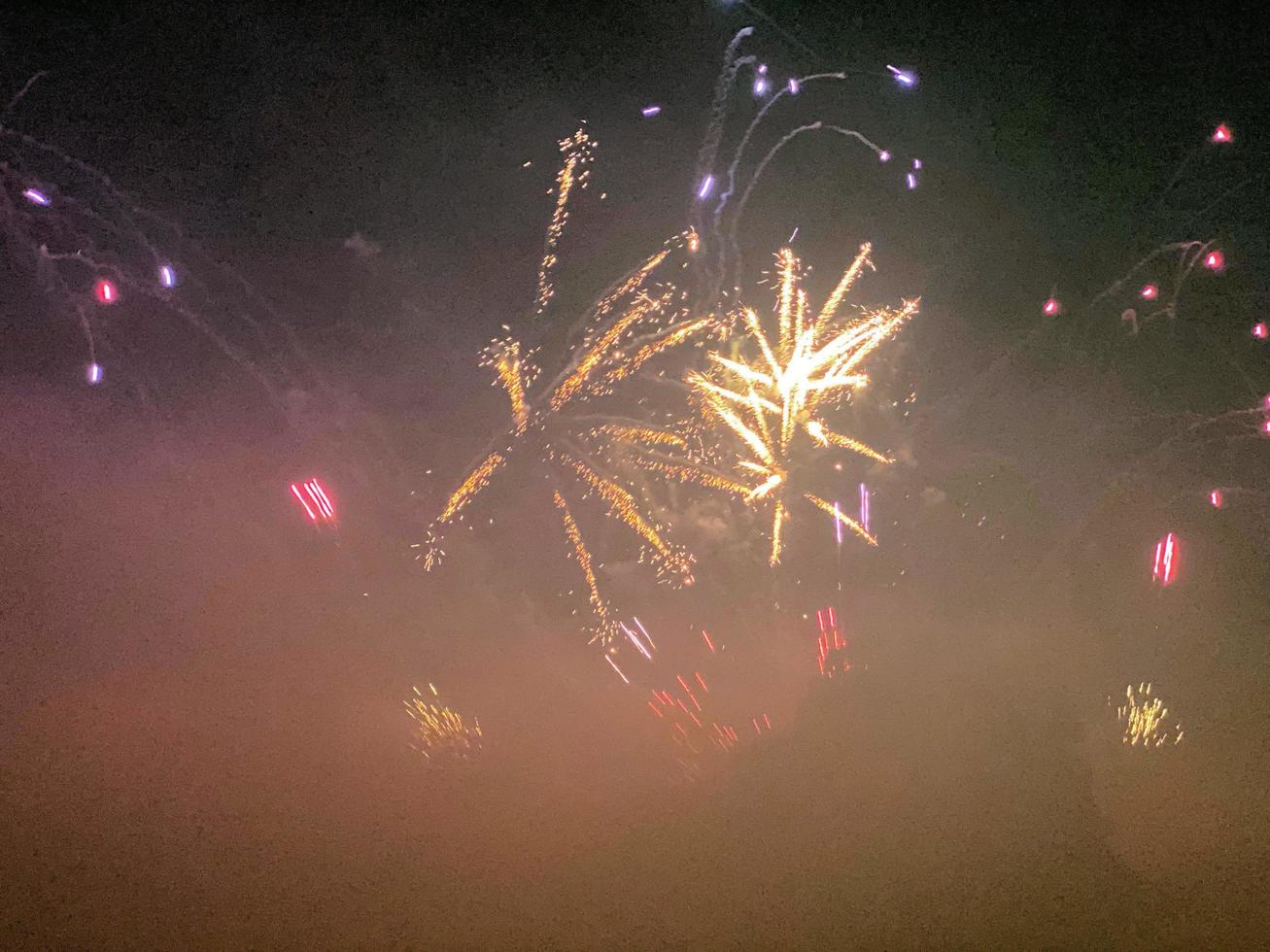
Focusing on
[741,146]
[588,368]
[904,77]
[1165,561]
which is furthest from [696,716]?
[904,77]

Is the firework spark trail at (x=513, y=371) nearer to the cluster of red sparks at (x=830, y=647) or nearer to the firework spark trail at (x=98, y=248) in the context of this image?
the firework spark trail at (x=98, y=248)

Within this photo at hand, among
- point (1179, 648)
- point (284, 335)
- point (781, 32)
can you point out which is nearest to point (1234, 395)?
point (1179, 648)

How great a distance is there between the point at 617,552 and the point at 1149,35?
1.89 metres

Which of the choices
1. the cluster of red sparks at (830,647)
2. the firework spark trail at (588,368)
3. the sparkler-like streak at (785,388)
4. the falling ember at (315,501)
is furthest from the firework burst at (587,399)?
the cluster of red sparks at (830,647)

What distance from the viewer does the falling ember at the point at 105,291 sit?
181 centimetres

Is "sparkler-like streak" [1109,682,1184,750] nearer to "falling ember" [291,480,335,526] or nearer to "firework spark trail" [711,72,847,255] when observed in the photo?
"firework spark trail" [711,72,847,255]

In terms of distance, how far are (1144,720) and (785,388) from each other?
129 cm

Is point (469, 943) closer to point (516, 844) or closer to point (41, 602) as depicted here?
point (516, 844)

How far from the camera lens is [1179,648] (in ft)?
6.63

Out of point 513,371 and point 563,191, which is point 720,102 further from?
point 513,371

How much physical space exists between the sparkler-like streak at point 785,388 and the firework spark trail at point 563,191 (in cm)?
40

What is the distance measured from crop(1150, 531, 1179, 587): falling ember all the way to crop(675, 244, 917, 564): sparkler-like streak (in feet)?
2.71

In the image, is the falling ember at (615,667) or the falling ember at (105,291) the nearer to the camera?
the falling ember at (105,291)

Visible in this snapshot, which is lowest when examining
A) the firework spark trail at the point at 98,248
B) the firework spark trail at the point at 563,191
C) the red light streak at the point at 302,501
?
the red light streak at the point at 302,501
